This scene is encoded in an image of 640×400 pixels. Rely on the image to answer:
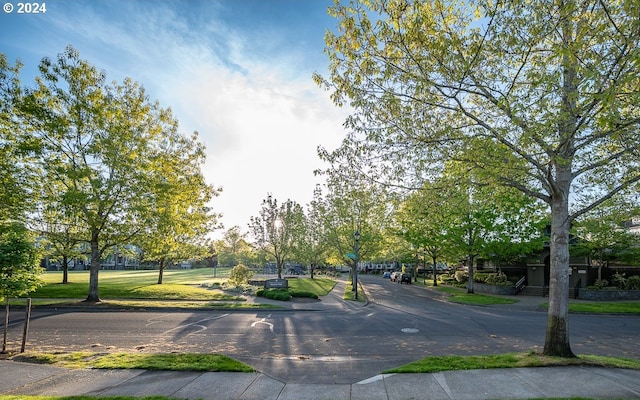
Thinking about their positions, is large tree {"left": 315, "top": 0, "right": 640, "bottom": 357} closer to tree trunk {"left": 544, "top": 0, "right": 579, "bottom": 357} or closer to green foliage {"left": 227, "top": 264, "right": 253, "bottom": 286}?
tree trunk {"left": 544, "top": 0, "right": 579, "bottom": 357}

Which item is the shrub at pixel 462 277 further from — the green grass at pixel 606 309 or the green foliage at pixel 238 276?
the green foliage at pixel 238 276

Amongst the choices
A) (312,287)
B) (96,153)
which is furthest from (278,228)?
(96,153)

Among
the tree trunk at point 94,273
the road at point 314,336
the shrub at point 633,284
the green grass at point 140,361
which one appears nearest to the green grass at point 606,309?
the road at point 314,336

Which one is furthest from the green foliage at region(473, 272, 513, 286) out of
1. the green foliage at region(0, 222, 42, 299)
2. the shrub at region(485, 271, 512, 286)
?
the green foliage at region(0, 222, 42, 299)

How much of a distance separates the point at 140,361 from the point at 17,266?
4.99m

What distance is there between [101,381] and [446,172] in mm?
9932

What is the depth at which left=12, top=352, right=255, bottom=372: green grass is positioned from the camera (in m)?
7.99

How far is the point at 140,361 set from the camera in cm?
848

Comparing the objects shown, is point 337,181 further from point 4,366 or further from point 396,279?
point 396,279

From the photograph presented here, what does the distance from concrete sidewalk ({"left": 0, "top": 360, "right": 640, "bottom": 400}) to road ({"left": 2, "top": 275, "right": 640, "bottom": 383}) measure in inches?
34.3

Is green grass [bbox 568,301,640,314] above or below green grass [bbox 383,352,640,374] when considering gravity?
below

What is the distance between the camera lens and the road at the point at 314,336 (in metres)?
9.37

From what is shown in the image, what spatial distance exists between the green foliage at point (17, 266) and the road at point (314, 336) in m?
1.88

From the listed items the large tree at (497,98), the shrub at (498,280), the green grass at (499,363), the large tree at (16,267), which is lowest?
the shrub at (498,280)
